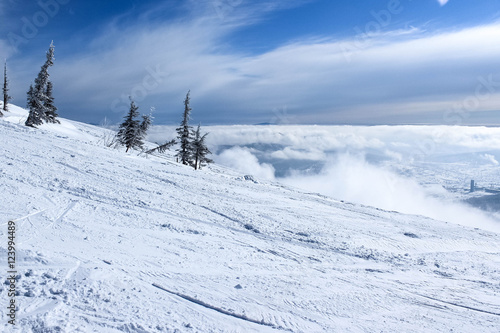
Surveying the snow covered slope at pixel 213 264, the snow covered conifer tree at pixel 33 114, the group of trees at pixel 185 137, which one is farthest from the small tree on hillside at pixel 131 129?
the snow covered slope at pixel 213 264

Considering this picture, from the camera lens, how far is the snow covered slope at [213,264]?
5.01m

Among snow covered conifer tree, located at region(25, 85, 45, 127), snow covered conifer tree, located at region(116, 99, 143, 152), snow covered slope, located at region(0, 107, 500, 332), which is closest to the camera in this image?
snow covered slope, located at region(0, 107, 500, 332)

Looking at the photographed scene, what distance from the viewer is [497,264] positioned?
9.95 m

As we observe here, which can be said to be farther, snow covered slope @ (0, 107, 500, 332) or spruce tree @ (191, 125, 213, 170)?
spruce tree @ (191, 125, 213, 170)

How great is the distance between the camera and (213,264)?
23.5 feet

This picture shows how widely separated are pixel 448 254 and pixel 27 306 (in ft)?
39.5

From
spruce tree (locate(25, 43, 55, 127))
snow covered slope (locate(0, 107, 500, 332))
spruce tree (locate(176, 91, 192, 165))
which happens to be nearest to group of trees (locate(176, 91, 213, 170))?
spruce tree (locate(176, 91, 192, 165))

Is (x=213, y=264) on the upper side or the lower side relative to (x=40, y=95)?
lower

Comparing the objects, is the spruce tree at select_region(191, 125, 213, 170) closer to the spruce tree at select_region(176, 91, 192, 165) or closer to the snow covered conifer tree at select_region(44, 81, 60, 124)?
the spruce tree at select_region(176, 91, 192, 165)

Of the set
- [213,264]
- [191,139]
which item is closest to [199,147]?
[191,139]

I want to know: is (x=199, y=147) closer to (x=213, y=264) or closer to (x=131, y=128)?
(x=131, y=128)

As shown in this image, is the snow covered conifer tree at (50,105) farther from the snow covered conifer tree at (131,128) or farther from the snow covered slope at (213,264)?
the snow covered slope at (213,264)

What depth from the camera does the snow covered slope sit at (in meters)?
5.01

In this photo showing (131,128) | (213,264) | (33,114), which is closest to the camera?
(213,264)
